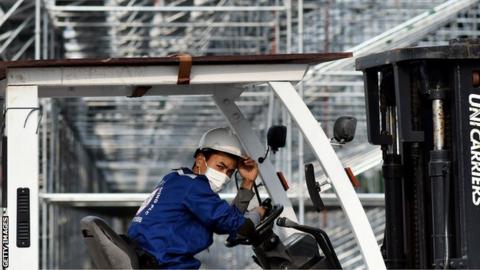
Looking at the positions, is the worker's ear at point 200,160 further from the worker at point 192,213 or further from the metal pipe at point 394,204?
the metal pipe at point 394,204

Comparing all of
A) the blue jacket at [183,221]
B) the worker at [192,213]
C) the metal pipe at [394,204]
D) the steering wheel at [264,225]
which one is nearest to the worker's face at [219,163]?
the worker at [192,213]

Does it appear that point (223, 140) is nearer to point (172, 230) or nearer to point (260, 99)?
point (172, 230)

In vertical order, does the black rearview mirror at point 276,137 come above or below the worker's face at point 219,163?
above

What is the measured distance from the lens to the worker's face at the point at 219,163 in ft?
24.7

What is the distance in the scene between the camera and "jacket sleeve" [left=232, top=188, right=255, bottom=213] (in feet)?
25.3

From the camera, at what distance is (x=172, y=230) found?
7320mm

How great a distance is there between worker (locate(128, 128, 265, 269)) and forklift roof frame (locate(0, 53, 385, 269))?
451mm

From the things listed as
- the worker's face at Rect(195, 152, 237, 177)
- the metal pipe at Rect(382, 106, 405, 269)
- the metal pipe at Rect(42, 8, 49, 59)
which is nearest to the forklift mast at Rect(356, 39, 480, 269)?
the metal pipe at Rect(382, 106, 405, 269)

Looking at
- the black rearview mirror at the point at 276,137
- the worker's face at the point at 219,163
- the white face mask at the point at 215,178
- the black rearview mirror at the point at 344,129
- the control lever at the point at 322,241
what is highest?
the black rearview mirror at the point at 344,129

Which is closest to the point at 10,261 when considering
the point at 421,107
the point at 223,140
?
the point at 223,140

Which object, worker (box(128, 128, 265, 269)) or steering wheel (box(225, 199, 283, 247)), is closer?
worker (box(128, 128, 265, 269))

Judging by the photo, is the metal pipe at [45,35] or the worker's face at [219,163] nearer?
the worker's face at [219,163]

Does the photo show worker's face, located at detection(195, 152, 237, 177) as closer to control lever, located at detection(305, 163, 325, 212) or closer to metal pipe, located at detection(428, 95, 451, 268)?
control lever, located at detection(305, 163, 325, 212)

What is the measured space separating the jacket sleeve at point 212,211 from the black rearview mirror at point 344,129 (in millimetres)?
618
